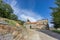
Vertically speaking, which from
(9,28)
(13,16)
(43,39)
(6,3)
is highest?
(6,3)

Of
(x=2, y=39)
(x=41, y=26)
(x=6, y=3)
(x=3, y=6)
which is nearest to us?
(x=2, y=39)

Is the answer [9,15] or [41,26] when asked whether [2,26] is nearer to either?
[9,15]

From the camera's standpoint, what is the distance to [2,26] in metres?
7.04

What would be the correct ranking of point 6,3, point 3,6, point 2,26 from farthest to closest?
point 6,3 < point 3,6 < point 2,26

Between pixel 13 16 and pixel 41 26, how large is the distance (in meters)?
41.2

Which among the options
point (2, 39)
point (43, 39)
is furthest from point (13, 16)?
point (2, 39)

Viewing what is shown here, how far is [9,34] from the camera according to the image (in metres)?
6.91

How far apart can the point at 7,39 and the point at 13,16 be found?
5.96 metres

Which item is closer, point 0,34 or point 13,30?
point 0,34

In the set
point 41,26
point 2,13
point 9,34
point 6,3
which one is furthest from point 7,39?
point 41,26

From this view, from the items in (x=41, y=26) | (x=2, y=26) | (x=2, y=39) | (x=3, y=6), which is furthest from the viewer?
(x=41, y=26)

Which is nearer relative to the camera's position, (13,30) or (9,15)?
(13,30)

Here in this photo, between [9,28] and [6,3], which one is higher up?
[6,3]

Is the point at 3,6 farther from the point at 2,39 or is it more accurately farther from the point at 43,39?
the point at 2,39
